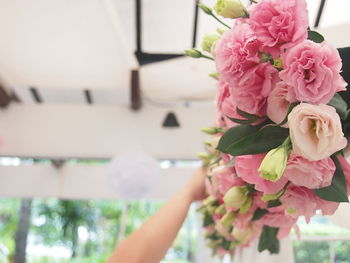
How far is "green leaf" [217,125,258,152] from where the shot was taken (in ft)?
2.43

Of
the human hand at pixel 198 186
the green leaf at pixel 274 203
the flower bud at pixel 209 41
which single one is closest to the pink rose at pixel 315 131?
the green leaf at pixel 274 203

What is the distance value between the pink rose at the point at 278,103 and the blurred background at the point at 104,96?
6.15 feet

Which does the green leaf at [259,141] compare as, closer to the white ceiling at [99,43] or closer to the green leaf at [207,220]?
the green leaf at [207,220]

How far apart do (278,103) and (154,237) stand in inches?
23.2

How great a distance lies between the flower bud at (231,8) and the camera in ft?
2.43

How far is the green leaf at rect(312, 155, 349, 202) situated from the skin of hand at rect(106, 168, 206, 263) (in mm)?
539

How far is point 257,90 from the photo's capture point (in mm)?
721

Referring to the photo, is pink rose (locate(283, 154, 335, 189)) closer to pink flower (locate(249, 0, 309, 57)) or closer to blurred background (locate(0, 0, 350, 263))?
pink flower (locate(249, 0, 309, 57))

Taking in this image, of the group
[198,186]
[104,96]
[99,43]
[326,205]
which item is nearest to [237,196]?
[326,205]

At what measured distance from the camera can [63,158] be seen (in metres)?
4.93

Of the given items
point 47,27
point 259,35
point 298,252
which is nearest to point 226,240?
point 298,252

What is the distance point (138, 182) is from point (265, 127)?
287cm

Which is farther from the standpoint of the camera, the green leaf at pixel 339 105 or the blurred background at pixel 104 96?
the blurred background at pixel 104 96

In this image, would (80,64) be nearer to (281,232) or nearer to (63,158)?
(63,158)
